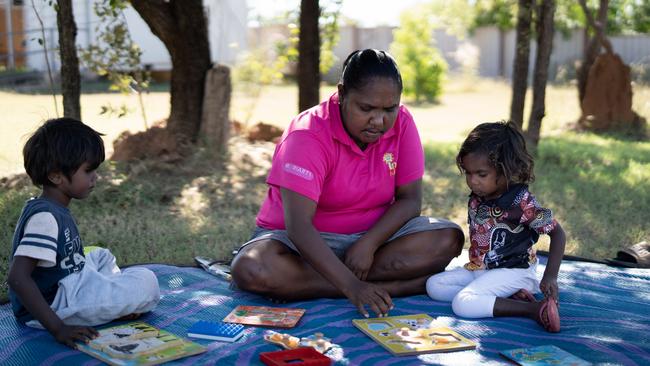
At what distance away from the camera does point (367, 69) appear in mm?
3525

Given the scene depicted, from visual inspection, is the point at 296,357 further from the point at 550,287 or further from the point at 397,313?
the point at 550,287

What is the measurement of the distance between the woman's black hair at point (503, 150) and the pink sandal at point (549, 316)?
680 millimetres

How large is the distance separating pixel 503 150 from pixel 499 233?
17.0 inches

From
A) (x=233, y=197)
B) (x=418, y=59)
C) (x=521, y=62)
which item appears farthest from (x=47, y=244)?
(x=418, y=59)

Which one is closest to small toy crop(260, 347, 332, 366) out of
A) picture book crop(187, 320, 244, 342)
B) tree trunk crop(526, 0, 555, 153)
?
picture book crop(187, 320, 244, 342)

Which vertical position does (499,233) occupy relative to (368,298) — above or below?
above

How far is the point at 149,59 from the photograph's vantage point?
21.3 meters

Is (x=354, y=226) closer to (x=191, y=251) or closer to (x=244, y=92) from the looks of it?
(x=191, y=251)

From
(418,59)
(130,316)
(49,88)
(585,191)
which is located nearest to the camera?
(130,316)

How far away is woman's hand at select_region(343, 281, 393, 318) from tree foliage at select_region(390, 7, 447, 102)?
16214mm

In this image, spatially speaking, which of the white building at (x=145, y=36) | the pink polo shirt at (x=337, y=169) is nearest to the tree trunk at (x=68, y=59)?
the pink polo shirt at (x=337, y=169)

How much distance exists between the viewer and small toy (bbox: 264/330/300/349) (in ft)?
10.2

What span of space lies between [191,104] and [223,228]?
93.2 inches

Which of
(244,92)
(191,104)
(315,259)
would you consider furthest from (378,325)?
(244,92)
